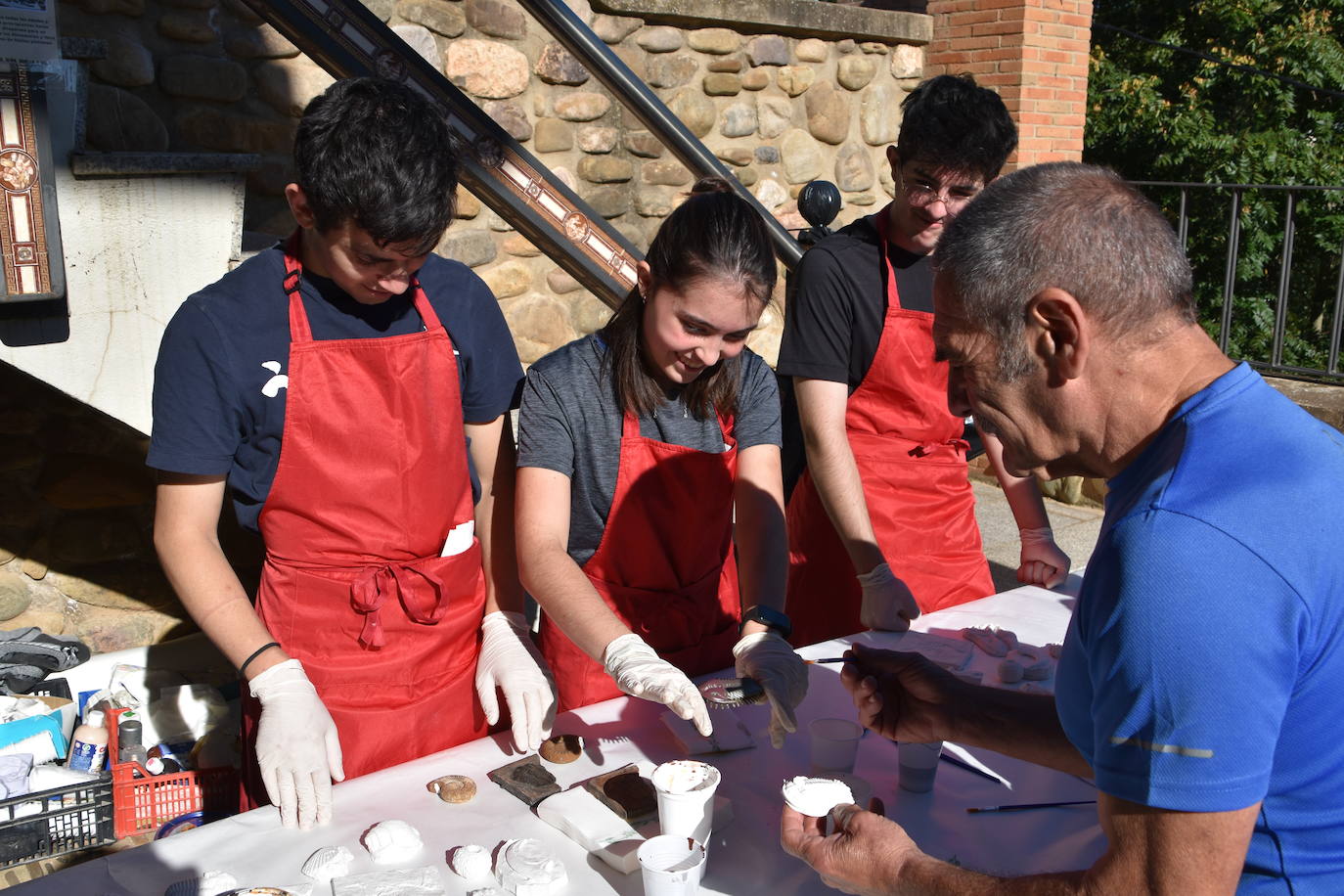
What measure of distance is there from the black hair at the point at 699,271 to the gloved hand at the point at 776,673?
0.49 m

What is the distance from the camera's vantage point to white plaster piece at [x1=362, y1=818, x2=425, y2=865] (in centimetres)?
150

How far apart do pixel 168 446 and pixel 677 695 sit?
0.91 m

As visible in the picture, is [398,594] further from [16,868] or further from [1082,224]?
[1082,224]

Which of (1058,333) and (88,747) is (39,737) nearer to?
(88,747)

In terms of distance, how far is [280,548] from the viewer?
1.99 metres

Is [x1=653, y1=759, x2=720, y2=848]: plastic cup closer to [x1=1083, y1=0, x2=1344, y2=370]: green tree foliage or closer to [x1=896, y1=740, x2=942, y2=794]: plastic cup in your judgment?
[x1=896, y1=740, x2=942, y2=794]: plastic cup

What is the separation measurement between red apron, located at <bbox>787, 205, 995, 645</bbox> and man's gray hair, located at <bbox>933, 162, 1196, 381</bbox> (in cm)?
132

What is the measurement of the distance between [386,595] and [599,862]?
0.74 meters

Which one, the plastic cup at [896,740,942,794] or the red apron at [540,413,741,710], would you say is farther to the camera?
the red apron at [540,413,741,710]

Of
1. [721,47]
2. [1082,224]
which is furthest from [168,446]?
[721,47]

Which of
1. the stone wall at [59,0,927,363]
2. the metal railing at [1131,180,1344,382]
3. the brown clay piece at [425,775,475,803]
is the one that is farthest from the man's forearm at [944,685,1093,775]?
the metal railing at [1131,180,1344,382]

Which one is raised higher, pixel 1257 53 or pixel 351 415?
pixel 1257 53

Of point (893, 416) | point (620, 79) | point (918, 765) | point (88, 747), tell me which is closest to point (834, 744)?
point (918, 765)

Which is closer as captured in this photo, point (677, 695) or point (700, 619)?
point (677, 695)
